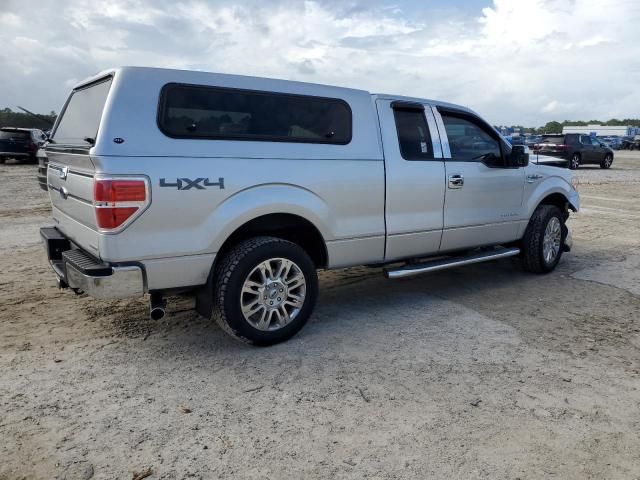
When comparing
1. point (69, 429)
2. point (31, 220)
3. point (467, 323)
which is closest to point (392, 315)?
point (467, 323)

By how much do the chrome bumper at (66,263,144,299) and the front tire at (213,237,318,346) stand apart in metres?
0.56

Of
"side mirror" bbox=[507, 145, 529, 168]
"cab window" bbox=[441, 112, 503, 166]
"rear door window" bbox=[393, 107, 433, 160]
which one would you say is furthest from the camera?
"side mirror" bbox=[507, 145, 529, 168]

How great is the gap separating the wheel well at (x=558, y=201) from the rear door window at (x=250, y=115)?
3166mm

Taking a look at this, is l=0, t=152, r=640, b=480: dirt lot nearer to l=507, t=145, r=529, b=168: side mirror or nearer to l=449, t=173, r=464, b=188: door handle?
l=449, t=173, r=464, b=188: door handle

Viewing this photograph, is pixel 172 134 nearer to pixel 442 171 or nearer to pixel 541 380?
pixel 442 171

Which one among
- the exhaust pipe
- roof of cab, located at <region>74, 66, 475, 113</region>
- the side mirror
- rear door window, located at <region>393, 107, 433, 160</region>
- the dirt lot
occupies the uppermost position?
roof of cab, located at <region>74, 66, 475, 113</region>

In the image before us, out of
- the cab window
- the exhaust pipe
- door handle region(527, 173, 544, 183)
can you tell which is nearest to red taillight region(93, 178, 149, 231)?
the exhaust pipe

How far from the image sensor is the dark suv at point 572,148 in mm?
22938

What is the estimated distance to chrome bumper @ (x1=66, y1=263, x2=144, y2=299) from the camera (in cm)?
332

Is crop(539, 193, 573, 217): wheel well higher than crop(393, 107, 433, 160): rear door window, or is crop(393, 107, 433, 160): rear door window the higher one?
crop(393, 107, 433, 160): rear door window

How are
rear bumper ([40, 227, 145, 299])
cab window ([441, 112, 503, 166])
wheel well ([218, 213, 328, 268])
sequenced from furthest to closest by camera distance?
cab window ([441, 112, 503, 166]), wheel well ([218, 213, 328, 268]), rear bumper ([40, 227, 145, 299])

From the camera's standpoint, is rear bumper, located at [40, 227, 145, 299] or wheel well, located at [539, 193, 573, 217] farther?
wheel well, located at [539, 193, 573, 217]

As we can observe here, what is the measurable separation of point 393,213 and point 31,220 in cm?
735

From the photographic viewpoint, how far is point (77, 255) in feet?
12.3
